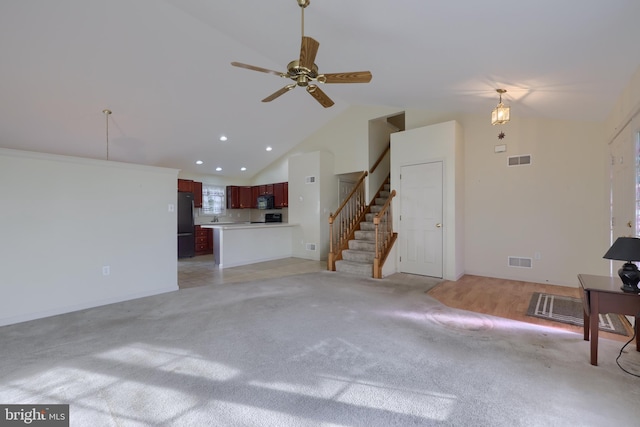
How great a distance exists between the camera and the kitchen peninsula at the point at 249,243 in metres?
6.56

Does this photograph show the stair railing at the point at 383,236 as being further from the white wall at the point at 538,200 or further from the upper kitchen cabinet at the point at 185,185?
the upper kitchen cabinet at the point at 185,185

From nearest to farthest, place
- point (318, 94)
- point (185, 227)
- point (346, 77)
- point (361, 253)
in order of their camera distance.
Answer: point (346, 77) < point (318, 94) < point (361, 253) < point (185, 227)

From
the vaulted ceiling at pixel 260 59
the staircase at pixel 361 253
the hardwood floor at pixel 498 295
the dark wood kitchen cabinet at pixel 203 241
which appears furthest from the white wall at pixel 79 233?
the hardwood floor at pixel 498 295

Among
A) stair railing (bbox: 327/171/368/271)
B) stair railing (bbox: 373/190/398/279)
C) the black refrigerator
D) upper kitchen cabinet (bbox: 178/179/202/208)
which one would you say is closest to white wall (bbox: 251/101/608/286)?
stair railing (bbox: 373/190/398/279)

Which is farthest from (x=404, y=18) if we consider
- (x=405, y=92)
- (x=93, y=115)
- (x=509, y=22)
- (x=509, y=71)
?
(x=93, y=115)

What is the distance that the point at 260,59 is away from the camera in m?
5.11

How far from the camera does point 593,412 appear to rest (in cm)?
177

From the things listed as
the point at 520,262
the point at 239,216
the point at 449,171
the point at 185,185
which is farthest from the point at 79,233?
the point at 520,262

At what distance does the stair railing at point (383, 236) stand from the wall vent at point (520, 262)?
2029mm

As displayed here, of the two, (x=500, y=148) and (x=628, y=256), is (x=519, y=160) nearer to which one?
(x=500, y=148)

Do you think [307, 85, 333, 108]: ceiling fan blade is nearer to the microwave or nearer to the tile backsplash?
the microwave

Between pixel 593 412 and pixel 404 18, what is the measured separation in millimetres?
3316

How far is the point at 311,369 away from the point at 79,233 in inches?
137

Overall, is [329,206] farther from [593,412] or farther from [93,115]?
[593,412]
